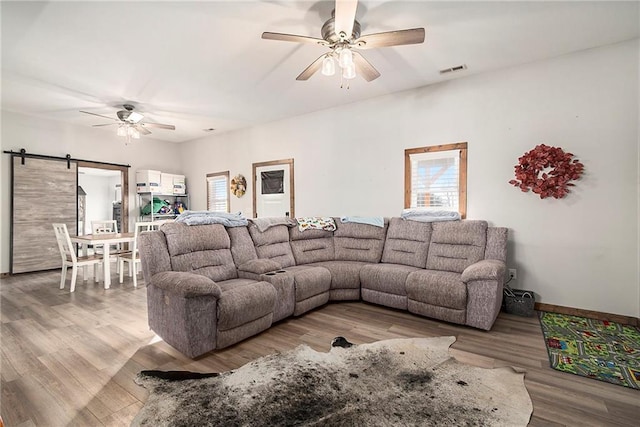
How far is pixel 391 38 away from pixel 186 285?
2588 mm

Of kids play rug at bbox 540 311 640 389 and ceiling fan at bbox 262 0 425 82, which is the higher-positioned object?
ceiling fan at bbox 262 0 425 82

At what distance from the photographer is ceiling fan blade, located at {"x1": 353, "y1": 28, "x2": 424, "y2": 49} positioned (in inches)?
92.6

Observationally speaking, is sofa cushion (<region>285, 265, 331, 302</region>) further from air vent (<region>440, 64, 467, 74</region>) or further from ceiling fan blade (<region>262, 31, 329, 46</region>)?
air vent (<region>440, 64, 467, 74</region>)

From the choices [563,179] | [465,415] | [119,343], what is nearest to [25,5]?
[119,343]

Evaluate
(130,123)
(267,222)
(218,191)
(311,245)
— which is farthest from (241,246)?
(218,191)

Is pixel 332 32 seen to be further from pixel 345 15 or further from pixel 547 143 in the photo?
pixel 547 143

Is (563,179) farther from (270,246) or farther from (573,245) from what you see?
(270,246)

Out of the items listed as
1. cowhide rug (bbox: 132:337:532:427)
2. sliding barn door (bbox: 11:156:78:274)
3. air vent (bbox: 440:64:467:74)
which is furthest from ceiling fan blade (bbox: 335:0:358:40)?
sliding barn door (bbox: 11:156:78:274)

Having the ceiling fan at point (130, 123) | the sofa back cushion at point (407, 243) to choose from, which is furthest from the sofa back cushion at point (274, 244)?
the ceiling fan at point (130, 123)

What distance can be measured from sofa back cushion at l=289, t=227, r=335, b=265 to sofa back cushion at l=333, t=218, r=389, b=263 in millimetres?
107

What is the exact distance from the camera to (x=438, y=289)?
3.03 metres

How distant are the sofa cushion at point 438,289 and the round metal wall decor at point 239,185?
4392 mm

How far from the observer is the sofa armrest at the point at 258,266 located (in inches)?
122

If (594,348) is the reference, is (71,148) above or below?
above
